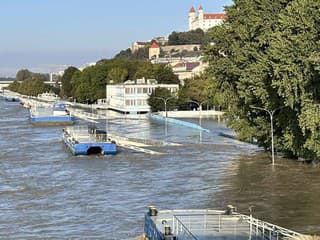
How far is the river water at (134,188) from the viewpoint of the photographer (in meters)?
22.4

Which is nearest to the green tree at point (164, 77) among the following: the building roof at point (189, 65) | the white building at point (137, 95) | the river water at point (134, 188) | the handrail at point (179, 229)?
the white building at point (137, 95)

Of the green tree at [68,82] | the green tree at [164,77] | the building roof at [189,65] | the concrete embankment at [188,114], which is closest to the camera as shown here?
the concrete embankment at [188,114]

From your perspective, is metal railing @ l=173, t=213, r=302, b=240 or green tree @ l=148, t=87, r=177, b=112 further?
green tree @ l=148, t=87, r=177, b=112

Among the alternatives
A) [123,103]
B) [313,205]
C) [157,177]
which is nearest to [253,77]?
[157,177]

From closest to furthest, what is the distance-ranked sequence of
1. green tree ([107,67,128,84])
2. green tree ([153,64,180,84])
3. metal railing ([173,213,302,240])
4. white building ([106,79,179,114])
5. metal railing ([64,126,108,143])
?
metal railing ([173,213,302,240]), metal railing ([64,126,108,143]), white building ([106,79,179,114]), green tree ([153,64,180,84]), green tree ([107,67,128,84])

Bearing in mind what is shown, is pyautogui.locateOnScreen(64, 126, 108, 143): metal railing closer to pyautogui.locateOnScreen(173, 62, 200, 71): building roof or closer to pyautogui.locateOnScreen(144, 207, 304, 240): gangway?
pyautogui.locateOnScreen(144, 207, 304, 240): gangway

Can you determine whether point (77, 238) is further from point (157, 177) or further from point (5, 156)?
point (5, 156)

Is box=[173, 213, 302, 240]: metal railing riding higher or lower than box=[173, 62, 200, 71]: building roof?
lower

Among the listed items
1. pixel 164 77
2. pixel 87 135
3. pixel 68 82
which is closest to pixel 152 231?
pixel 87 135

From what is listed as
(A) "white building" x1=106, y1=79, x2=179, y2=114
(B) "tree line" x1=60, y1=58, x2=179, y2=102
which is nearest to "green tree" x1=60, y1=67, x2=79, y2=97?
(B) "tree line" x1=60, y1=58, x2=179, y2=102

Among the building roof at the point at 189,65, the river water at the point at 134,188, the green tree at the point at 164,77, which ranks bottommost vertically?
the river water at the point at 134,188

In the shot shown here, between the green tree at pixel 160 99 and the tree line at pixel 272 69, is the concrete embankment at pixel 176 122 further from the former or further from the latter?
the tree line at pixel 272 69

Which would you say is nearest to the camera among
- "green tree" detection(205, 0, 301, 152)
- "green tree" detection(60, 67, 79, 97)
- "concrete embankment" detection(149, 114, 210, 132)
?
"green tree" detection(205, 0, 301, 152)

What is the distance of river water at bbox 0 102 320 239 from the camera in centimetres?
2238
